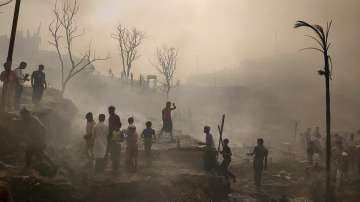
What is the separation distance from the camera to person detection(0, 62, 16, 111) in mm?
14438

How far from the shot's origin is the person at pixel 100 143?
43.1 ft

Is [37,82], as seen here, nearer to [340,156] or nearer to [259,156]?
[259,156]

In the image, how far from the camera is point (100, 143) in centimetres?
1323

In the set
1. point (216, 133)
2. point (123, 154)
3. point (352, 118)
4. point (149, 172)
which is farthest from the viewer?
point (352, 118)

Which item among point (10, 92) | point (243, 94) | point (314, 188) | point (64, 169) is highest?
point (243, 94)

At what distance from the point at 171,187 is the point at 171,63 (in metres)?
31.6

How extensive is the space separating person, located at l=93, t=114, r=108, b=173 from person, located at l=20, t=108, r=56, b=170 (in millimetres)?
1968

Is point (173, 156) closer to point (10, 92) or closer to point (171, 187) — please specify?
point (171, 187)

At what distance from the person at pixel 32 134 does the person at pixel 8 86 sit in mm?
3188

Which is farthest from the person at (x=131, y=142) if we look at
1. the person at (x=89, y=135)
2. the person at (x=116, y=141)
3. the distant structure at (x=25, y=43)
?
the distant structure at (x=25, y=43)

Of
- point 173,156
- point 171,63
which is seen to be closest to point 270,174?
point 173,156

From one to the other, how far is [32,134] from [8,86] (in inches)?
177

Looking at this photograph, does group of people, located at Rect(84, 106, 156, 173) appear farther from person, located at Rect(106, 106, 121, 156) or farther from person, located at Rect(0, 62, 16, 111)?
person, located at Rect(0, 62, 16, 111)

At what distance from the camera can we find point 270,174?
A: 65.7 ft
